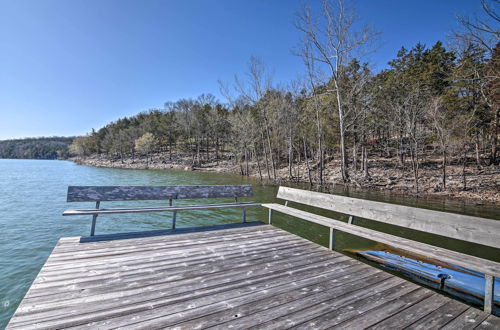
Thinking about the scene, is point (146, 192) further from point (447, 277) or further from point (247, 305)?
point (447, 277)

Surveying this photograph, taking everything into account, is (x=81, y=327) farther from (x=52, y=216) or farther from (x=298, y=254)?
(x=52, y=216)

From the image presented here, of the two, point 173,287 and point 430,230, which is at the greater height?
point 430,230

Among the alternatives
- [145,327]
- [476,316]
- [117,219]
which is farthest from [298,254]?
[117,219]

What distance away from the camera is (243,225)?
19.5 feet

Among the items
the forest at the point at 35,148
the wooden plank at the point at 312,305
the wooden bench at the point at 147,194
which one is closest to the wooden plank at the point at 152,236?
the wooden bench at the point at 147,194

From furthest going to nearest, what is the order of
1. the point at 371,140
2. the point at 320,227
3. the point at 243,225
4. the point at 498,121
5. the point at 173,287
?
the point at 371,140 → the point at 498,121 → the point at 320,227 → the point at 243,225 → the point at 173,287

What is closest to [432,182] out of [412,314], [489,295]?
[489,295]

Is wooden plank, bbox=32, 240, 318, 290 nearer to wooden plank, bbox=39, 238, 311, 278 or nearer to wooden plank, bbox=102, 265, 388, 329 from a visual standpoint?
wooden plank, bbox=39, 238, 311, 278

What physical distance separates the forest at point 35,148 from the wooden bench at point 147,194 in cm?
15168

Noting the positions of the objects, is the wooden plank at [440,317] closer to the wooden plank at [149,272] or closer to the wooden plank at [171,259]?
the wooden plank at [149,272]

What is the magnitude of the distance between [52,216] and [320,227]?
411 inches

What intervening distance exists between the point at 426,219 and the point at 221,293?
10.2 feet

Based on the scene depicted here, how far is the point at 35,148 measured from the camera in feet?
463

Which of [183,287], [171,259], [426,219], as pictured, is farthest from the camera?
[171,259]
